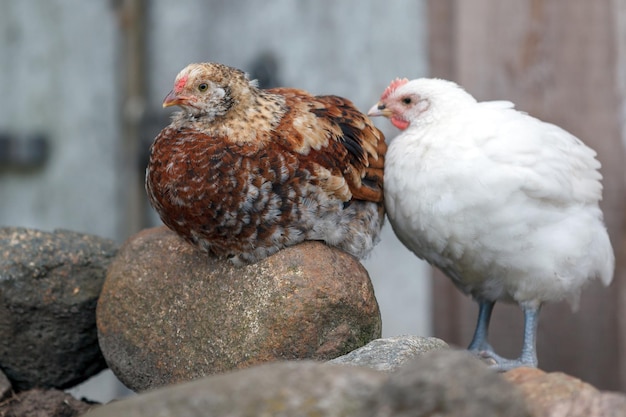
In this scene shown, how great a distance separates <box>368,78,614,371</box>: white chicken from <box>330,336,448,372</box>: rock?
487mm

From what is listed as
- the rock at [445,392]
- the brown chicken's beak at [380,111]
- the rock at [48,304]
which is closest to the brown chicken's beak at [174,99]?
the rock at [48,304]

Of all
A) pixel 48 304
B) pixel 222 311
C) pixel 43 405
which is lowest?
pixel 43 405

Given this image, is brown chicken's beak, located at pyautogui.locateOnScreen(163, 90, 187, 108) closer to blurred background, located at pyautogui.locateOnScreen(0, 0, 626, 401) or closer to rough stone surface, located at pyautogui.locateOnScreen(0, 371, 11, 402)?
rough stone surface, located at pyautogui.locateOnScreen(0, 371, 11, 402)

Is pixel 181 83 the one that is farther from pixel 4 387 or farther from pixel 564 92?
pixel 564 92

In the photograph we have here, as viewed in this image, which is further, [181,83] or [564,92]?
[564,92]

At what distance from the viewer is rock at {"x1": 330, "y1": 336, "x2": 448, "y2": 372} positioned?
236 cm

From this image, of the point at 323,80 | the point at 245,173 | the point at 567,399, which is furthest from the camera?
the point at 323,80

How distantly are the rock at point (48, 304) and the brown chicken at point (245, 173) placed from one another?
1.40 feet

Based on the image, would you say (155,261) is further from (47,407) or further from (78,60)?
(78,60)

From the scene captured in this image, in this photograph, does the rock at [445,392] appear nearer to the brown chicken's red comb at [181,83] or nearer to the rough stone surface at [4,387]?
the brown chicken's red comb at [181,83]

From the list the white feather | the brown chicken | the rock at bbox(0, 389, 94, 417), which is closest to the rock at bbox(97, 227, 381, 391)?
the brown chicken

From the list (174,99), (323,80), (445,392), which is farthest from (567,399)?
(323,80)

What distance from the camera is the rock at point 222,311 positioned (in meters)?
2.63

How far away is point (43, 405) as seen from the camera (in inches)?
114
